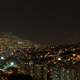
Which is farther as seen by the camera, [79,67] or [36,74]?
[79,67]

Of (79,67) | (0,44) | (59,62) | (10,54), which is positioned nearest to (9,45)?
(0,44)

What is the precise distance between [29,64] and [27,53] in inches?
91.0

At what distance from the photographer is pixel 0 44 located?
16375 mm

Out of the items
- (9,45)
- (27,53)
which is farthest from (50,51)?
(9,45)

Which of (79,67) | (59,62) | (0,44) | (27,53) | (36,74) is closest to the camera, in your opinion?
(36,74)

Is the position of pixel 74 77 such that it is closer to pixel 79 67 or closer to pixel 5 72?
pixel 79 67

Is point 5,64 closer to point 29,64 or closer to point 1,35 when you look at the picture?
point 29,64

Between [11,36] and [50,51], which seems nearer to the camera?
[50,51]

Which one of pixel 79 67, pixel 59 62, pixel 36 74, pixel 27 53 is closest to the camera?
pixel 36 74

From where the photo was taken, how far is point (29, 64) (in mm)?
11617

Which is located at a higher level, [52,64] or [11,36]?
[11,36]

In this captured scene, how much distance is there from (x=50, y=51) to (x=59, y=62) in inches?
58.9

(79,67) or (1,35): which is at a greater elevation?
(1,35)

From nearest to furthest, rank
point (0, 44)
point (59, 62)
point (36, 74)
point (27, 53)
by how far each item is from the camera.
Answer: point (36, 74) < point (59, 62) < point (27, 53) < point (0, 44)
